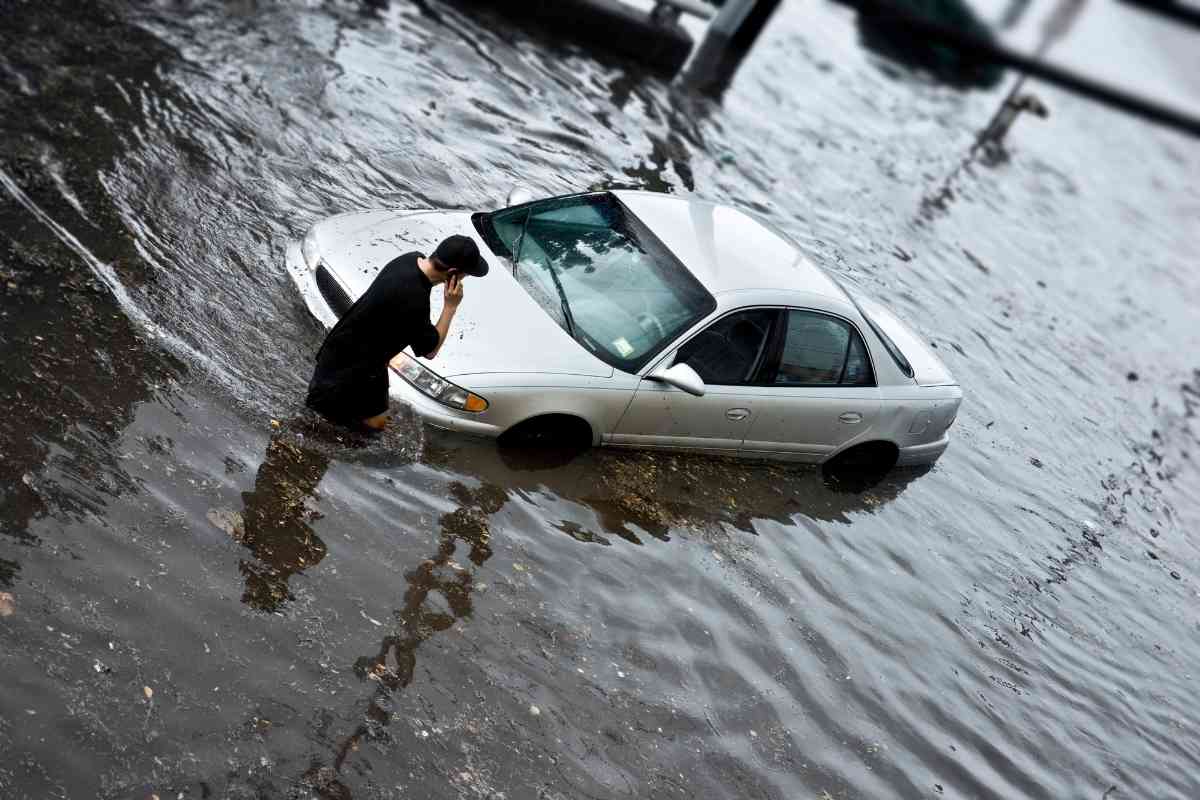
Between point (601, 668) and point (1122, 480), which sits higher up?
point (1122, 480)

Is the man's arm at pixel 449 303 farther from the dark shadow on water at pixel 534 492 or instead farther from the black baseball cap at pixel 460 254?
the dark shadow on water at pixel 534 492

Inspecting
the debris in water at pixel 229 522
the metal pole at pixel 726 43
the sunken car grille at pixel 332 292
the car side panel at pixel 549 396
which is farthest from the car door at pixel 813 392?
the metal pole at pixel 726 43

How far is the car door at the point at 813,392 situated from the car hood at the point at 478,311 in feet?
4.55

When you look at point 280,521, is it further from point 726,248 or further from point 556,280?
point 726,248

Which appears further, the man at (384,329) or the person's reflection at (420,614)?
the man at (384,329)

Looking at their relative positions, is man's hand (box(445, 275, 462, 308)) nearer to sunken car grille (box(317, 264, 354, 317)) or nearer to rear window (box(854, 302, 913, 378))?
sunken car grille (box(317, 264, 354, 317))

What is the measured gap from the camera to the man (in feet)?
18.8

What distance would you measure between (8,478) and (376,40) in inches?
366

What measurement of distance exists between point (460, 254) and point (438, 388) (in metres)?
1.20

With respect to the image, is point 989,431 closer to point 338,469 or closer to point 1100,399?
point 1100,399

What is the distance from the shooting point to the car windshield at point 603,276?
7.11 meters

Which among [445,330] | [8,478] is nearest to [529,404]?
[445,330]

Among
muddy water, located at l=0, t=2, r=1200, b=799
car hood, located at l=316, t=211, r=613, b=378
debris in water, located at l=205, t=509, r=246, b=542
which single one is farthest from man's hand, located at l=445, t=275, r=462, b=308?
debris in water, located at l=205, t=509, r=246, b=542

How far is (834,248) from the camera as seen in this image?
1280cm
